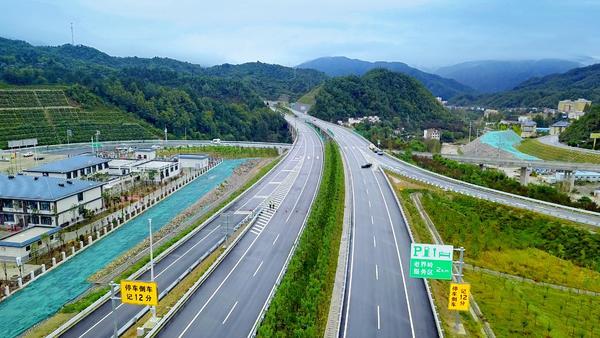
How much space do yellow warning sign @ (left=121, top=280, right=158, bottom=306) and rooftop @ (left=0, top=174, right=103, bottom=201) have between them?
22.5 metres

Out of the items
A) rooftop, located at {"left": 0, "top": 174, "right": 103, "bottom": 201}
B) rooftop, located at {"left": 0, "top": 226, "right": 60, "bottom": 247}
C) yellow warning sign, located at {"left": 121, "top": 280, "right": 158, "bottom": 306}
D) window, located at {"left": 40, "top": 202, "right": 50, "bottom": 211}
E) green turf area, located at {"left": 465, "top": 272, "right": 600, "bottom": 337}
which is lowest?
green turf area, located at {"left": 465, "top": 272, "right": 600, "bottom": 337}

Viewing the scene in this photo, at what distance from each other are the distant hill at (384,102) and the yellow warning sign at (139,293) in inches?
4516

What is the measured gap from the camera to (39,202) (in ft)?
129

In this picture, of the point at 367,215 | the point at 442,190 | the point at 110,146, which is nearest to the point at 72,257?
the point at 367,215

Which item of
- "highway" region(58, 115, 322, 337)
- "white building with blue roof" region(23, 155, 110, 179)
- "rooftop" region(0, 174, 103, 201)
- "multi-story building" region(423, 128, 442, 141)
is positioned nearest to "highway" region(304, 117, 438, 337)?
"highway" region(58, 115, 322, 337)

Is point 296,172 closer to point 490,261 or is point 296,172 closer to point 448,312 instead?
point 490,261

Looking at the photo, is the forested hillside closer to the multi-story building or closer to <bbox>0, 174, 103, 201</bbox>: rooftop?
the multi-story building

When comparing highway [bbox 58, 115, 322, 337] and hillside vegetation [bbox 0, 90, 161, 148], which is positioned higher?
hillside vegetation [bbox 0, 90, 161, 148]

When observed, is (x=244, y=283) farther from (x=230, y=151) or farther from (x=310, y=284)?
(x=230, y=151)

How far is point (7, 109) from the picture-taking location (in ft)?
283

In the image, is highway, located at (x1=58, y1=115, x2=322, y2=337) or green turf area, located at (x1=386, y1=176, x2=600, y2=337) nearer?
highway, located at (x1=58, y1=115, x2=322, y2=337)

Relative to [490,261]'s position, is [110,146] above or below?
above

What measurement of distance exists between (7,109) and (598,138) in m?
112

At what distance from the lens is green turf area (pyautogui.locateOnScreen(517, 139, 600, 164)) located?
238ft
